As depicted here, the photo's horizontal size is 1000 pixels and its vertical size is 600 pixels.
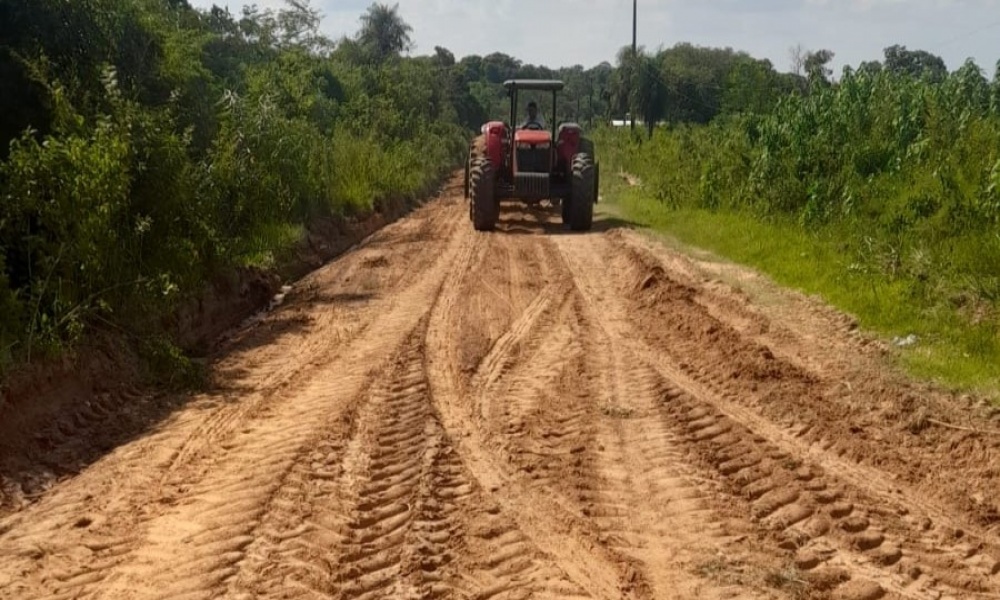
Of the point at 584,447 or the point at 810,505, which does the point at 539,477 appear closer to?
the point at 584,447

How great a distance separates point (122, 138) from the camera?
26.4 feet

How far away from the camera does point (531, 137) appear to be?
1753 cm

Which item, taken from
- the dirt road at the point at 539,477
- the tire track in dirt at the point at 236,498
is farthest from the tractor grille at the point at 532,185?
the tire track in dirt at the point at 236,498

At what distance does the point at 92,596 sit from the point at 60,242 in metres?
3.75

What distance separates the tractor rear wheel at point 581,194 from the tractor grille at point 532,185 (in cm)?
52

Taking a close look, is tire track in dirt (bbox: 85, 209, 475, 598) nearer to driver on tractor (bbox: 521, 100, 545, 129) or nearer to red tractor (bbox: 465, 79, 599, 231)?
red tractor (bbox: 465, 79, 599, 231)

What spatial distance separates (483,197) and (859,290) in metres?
8.60

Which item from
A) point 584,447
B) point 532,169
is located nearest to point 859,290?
point 584,447

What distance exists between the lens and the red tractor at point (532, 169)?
17000 millimetres

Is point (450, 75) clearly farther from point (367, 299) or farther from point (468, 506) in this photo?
point (468, 506)

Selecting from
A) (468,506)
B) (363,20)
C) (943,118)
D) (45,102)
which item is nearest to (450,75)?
(363,20)

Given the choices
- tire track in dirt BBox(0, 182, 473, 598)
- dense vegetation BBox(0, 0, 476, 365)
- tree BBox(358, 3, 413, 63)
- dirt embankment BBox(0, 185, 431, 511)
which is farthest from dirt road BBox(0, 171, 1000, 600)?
tree BBox(358, 3, 413, 63)

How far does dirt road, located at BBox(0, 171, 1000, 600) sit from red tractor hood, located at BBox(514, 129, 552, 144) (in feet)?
28.3

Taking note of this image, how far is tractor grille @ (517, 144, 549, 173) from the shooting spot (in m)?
17.5
